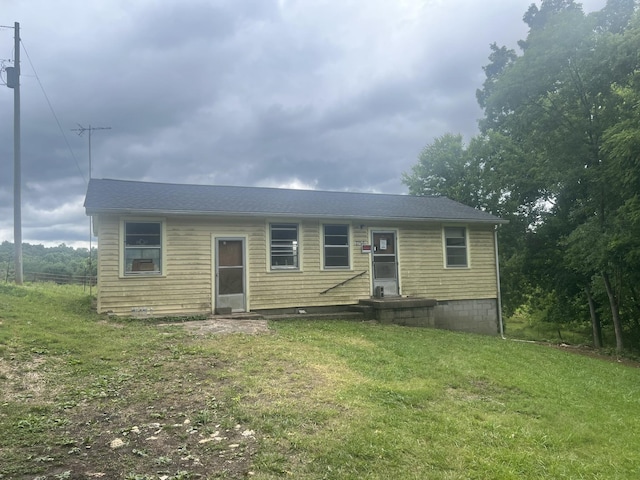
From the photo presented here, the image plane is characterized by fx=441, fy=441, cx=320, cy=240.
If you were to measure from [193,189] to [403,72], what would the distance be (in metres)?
8.19

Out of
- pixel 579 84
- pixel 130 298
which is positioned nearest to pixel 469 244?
pixel 579 84

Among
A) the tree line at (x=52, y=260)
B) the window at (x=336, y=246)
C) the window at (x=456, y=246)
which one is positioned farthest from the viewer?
the tree line at (x=52, y=260)

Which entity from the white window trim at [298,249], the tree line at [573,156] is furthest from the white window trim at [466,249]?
the white window trim at [298,249]

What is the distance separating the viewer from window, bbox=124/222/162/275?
1065cm

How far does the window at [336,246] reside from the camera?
12.7 m

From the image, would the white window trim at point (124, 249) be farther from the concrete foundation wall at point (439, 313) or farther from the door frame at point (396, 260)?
the door frame at point (396, 260)

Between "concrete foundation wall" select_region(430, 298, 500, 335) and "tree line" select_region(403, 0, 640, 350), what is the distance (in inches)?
129

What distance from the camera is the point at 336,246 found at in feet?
42.1

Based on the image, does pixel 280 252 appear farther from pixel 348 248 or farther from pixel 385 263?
pixel 385 263

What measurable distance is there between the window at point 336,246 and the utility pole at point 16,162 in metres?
11.2

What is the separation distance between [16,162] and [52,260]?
25.3 metres

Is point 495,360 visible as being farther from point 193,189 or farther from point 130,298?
point 193,189

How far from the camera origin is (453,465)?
3.46m

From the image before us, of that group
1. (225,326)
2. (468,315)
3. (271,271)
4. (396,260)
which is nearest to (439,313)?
(468,315)
